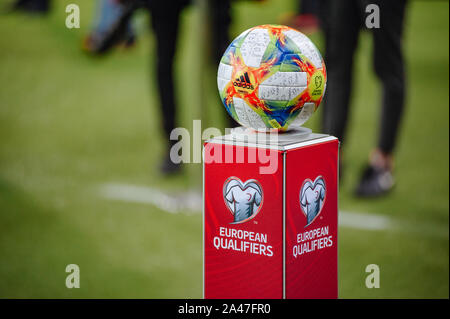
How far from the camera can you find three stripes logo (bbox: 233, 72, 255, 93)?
2.76 m

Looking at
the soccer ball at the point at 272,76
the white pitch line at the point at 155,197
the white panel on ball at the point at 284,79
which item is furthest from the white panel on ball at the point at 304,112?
the white pitch line at the point at 155,197

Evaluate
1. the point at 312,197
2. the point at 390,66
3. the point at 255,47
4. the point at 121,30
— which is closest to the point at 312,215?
the point at 312,197

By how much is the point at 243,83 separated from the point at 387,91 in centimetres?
198

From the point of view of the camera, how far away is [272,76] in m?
2.73

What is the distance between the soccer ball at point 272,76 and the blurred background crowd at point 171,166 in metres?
1.20

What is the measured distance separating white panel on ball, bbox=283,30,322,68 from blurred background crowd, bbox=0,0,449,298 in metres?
1.32

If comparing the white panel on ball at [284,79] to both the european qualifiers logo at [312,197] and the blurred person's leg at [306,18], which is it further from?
the blurred person's leg at [306,18]

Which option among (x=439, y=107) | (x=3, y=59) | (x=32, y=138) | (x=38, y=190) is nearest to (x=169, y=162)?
(x=38, y=190)

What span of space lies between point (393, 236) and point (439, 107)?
2.19 metres

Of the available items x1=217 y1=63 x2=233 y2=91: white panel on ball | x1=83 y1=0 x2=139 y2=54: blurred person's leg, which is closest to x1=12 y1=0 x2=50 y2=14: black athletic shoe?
x1=83 y1=0 x2=139 y2=54: blurred person's leg

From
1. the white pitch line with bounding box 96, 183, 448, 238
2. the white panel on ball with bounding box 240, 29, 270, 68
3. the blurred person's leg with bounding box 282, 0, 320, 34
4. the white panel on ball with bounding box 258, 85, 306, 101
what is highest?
the blurred person's leg with bounding box 282, 0, 320, 34

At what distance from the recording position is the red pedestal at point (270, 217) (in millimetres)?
2777

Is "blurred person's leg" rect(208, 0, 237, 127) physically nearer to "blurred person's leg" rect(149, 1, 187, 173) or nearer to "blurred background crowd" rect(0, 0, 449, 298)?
"blurred background crowd" rect(0, 0, 449, 298)

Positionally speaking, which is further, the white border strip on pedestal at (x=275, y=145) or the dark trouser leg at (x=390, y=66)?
the dark trouser leg at (x=390, y=66)
